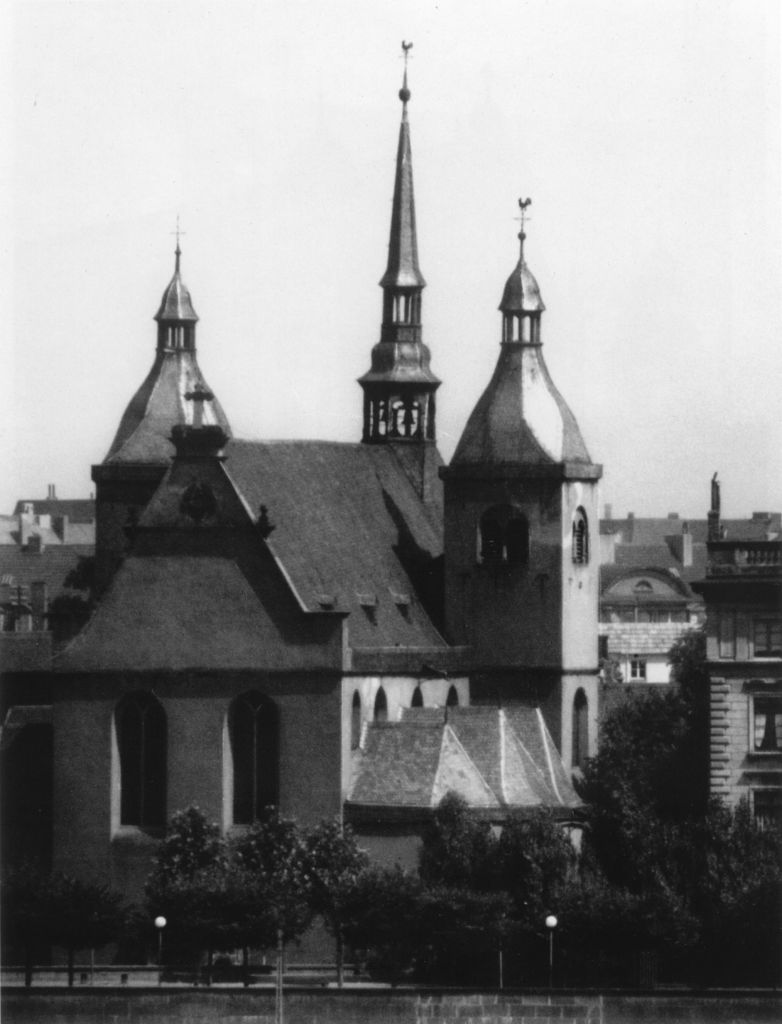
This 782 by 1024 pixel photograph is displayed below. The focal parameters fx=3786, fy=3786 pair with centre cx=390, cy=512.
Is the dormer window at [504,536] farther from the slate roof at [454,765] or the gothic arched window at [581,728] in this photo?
the slate roof at [454,765]

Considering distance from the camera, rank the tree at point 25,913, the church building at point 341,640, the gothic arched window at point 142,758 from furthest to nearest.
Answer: the gothic arched window at point 142,758 → the church building at point 341,640 → the tree at point 25,913

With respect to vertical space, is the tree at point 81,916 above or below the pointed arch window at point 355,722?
below

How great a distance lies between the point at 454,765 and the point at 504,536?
1180 centimetres

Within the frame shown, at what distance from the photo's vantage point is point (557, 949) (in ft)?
336

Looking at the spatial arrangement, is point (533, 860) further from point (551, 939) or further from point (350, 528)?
point (350, 528)

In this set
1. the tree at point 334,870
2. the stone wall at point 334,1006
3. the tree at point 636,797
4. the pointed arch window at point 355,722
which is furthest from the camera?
the pointed arch window at point 355,722

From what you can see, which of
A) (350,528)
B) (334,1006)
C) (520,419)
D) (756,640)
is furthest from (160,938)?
(520,419)

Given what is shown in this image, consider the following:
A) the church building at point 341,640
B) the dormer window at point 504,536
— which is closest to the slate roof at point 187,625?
the church building at point 341,640

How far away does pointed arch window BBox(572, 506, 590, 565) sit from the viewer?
403 feet

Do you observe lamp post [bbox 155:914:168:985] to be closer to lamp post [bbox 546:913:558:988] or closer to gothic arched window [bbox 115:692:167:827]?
gothic arched window [bbox 115:692:167:827]

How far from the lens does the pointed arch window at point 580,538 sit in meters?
123

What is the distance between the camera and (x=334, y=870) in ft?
354

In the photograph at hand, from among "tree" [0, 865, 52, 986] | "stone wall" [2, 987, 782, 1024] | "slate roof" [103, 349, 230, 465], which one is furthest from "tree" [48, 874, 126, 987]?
"slate roof" [103, 349, 230, 465]

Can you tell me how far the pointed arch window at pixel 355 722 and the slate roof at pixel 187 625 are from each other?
96.3 inches
